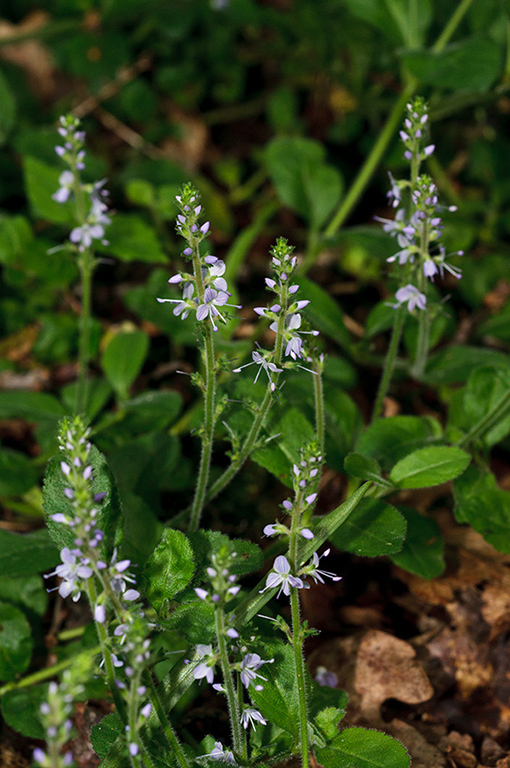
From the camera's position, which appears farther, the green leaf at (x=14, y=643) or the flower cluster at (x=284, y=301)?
the green leaf at (x=14, y=643)

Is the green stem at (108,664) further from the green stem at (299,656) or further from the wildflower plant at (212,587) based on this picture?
the green stem at (299,656)

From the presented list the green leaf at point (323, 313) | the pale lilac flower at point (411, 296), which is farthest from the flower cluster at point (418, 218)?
the green leaf at point (323, 313)

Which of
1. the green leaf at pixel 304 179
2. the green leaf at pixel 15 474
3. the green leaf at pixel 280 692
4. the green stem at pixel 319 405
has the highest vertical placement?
the green leaf at pixel 304 179

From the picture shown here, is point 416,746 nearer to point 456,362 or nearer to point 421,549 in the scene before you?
point 421,549

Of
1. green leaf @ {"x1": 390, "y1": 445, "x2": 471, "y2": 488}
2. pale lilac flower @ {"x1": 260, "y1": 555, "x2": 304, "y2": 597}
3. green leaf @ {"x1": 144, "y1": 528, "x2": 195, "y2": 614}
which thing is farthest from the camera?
green leaf @ {"x1": 390, "y1": 445, "x2": 471, "y2": 488}

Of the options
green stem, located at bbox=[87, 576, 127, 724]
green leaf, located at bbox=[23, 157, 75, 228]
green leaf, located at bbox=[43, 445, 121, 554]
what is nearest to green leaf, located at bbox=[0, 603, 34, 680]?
green leaf, located at bbox=[43, 445, 121, 554]

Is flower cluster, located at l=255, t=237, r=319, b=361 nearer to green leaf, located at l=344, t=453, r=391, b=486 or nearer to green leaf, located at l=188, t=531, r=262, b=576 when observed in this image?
green leaf, located at l=344, t=453, r=391, b=486

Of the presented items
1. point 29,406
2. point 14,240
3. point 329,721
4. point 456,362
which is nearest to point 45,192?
point 14,240
